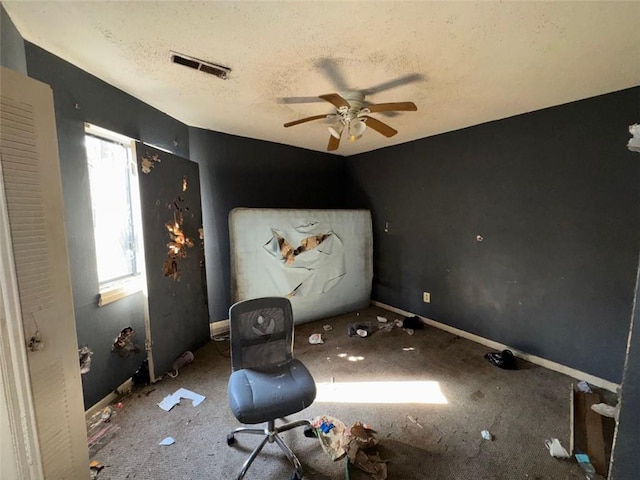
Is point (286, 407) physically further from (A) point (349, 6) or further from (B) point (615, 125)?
(B) point (615, 125)

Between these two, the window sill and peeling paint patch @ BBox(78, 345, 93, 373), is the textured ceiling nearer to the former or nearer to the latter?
the window sill

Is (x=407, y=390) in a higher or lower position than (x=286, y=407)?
lower

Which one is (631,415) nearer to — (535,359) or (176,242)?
(535,359)

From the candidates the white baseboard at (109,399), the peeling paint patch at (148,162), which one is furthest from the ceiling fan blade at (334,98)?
the white baseboard at (109,399)

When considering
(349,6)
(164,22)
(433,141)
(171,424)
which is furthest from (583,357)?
(164,22)

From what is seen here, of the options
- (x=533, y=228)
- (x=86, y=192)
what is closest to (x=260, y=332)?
(x=86, y=192)

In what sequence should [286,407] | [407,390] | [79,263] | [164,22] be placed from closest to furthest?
[164,22] < [286,407] < [79,263] < [407,390]

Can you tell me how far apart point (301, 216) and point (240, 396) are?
2.22 meters

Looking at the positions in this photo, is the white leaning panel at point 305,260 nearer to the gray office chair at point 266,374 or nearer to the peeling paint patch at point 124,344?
the peeling paint patch at point 124,344

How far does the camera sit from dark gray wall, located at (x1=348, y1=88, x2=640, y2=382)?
206cm

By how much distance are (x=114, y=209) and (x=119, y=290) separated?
645 mm

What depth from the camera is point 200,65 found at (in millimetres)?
1646

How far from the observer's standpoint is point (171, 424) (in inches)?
70.6

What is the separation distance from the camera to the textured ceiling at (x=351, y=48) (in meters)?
1.21
